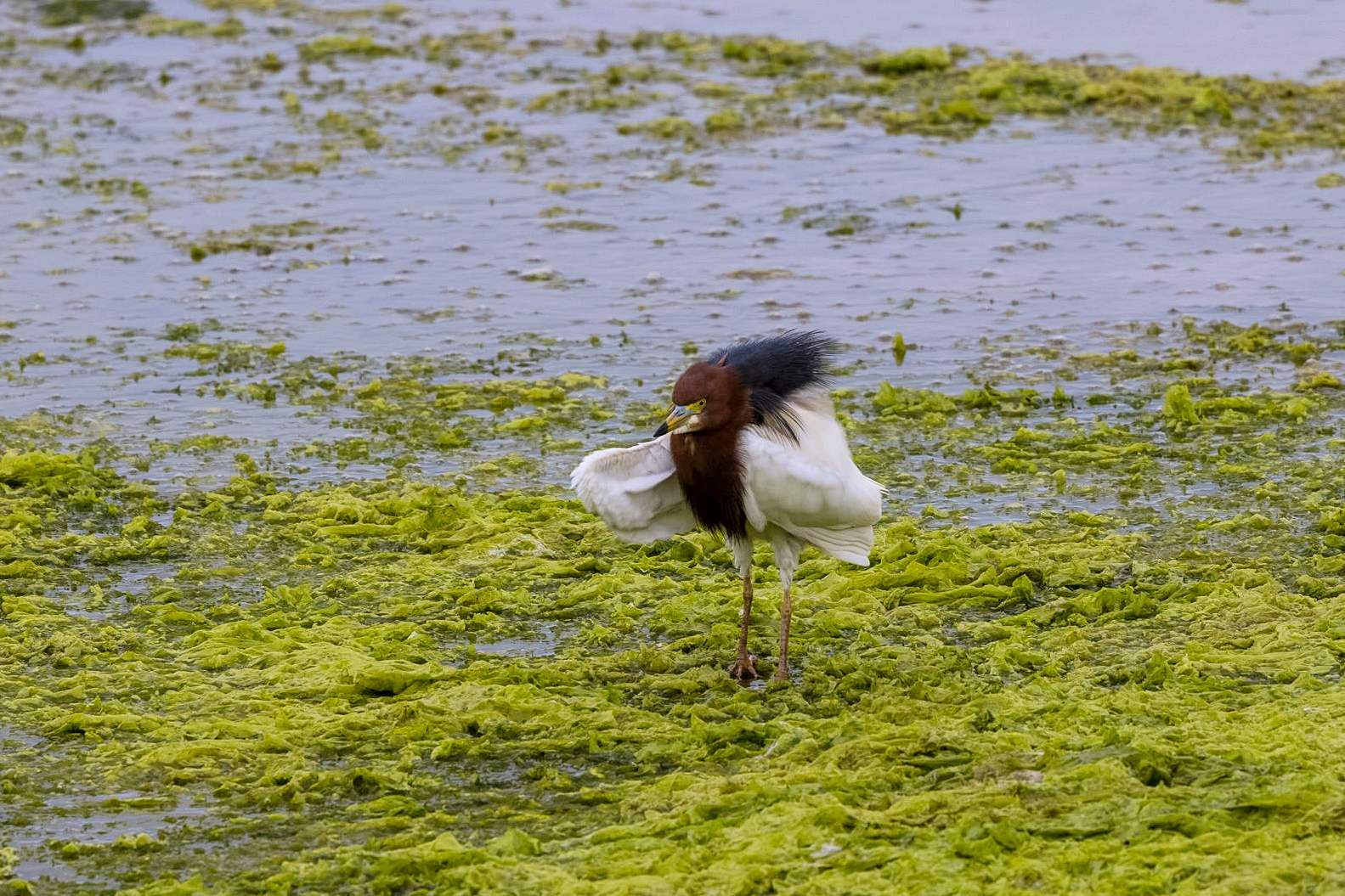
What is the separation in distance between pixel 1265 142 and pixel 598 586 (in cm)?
893

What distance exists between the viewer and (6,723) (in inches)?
246

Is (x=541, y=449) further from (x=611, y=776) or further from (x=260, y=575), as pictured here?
(x=611, y=776)

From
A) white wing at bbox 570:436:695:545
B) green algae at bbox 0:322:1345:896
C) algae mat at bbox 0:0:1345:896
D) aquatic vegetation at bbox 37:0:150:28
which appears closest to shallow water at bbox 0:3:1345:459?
algae mat at bbox 0:0:1345:896

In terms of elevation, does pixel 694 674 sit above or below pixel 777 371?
below

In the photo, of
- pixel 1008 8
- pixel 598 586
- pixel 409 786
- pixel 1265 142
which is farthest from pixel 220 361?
pixel 1008 8

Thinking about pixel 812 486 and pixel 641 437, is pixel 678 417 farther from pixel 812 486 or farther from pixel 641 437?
pixel 641 437

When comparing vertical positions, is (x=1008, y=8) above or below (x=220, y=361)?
above

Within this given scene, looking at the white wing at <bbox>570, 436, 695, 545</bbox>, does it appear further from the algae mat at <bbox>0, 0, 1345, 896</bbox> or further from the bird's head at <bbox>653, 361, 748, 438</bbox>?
the algae mat at <bbox>0, 0, 1345, 896</bbox>

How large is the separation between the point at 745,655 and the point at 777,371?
105 centimetres

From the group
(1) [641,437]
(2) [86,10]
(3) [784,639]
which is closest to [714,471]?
(3) [784,639]

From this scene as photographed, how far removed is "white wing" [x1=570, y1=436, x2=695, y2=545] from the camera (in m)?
6.52

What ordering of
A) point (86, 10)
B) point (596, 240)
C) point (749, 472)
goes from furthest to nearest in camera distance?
point (86, 10) → point (596, 240) → point (749, 472)

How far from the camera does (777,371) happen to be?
6.35 m

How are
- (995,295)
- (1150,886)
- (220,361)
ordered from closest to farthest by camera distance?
(1150,886), (220,361), (995,295)
